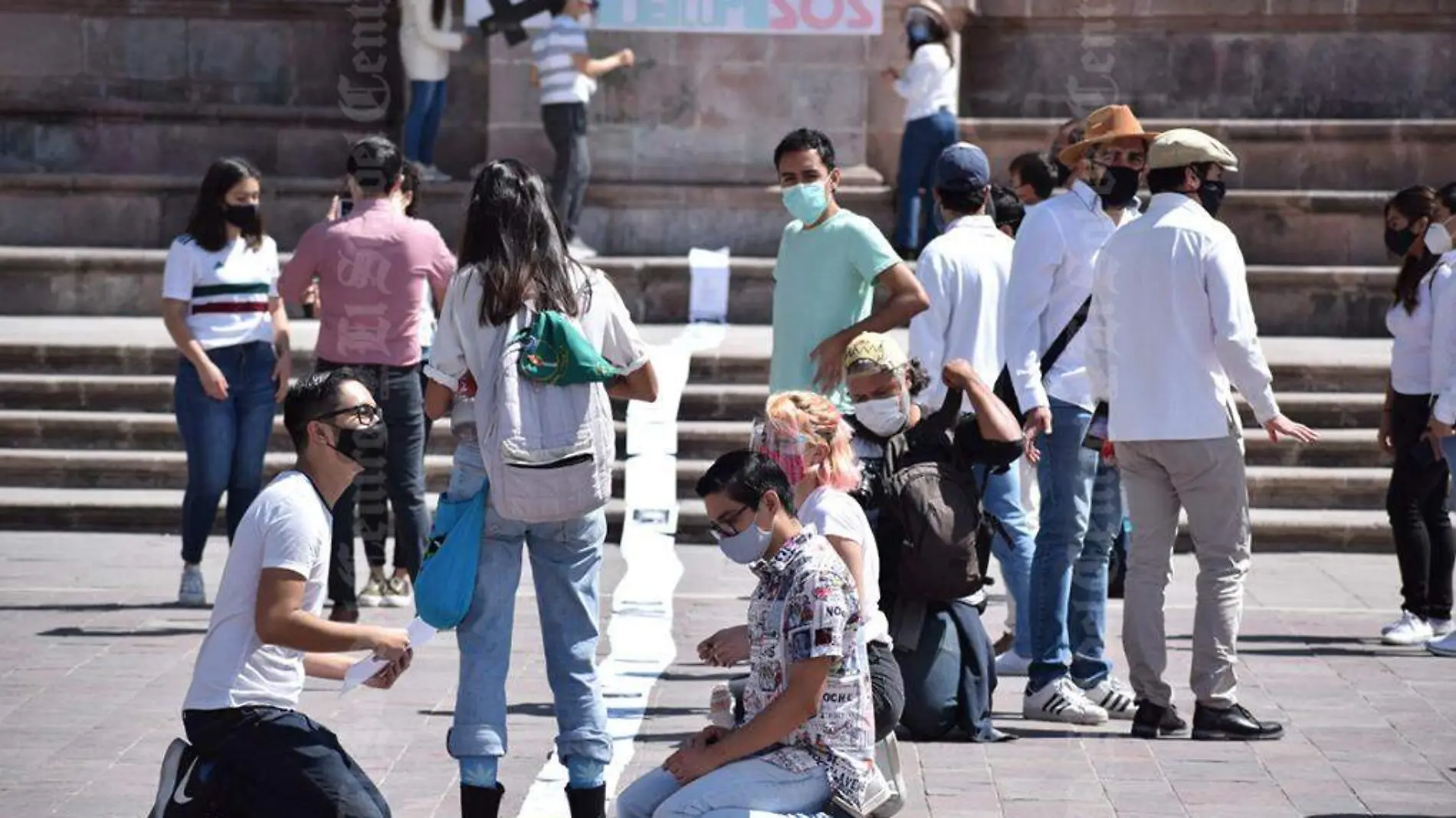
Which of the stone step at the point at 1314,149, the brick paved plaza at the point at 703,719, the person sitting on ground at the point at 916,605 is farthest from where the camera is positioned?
the stone step at the point at 1314,149

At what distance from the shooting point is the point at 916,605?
7266mm

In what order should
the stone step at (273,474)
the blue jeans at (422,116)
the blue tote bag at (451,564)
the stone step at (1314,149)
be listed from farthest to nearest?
1. the stone step at (1314,149)
2. the blue jeans at (422,116)
3. the stone step at (273,474)
4. the blue tote bag at (451,564)

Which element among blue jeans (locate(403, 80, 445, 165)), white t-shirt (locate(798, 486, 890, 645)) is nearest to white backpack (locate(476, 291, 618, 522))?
white t-shirt (locate(798, 486, 890, 645))

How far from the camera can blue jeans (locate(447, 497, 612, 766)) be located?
19.7 ft

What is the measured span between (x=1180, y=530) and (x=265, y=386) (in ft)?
14.8

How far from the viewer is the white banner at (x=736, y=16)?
1544 centimetres

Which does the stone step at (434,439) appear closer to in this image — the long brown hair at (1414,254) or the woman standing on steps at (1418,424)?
the woman standing on steps at (1418,424)

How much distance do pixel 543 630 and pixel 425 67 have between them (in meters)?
9.73

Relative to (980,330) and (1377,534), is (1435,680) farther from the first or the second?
(1377,534)

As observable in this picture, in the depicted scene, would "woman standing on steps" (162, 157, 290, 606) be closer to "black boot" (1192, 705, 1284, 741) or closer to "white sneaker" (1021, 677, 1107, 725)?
"white sneaker" (1021, 677, 1107, 725)

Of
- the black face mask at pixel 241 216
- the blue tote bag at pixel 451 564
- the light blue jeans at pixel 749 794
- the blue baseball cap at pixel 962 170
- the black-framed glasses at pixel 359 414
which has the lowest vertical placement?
the light blue jeans at pixel 749 794

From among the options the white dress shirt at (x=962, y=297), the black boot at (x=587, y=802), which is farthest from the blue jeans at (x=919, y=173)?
the black boot at (x=587, y=802)

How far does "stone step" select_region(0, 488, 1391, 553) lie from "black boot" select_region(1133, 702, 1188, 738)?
4099 millimetres

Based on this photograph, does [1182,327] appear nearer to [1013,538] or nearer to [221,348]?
[1013,538]
